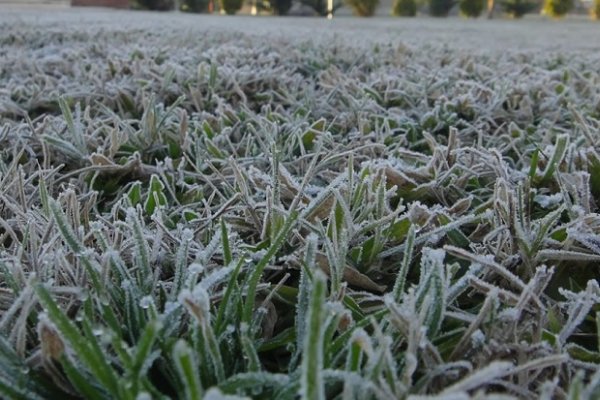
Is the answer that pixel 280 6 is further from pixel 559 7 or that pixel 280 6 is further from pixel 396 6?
pixel 559 7

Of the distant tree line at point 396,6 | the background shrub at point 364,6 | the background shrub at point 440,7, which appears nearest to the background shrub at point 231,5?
the distant tree line at point 396,6

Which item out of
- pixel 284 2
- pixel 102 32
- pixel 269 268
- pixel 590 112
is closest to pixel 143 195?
pixel 269 268

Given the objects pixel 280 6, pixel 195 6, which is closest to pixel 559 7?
pixel 280 6

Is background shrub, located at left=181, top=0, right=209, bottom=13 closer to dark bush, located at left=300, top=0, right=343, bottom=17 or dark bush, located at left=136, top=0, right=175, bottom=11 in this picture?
dark bush, located at left=136, top=0, right=175, bottom=11

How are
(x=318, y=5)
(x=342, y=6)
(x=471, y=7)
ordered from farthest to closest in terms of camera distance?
(x=471, y=7) → (x=342, y=6) → (x=318, y=5)

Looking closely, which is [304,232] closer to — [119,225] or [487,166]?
[119,225]

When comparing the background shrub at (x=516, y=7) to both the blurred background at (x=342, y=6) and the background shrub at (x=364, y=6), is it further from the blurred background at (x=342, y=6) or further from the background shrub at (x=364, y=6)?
the background shrub at (x=364, y=6)

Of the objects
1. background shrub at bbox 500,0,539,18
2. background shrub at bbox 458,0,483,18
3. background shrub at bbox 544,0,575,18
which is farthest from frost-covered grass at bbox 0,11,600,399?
background shrub at bbox 500,0,539,18
